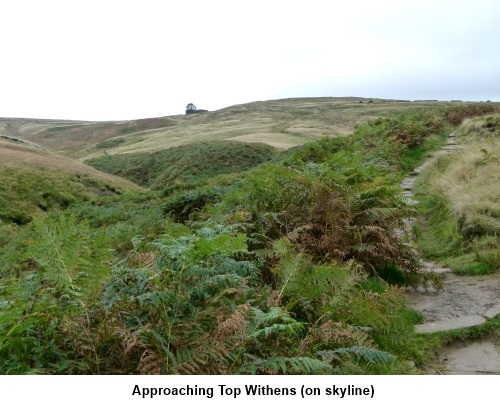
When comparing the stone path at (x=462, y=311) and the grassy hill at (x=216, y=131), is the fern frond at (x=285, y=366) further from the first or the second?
the grassy hill at (x=216, y=131)

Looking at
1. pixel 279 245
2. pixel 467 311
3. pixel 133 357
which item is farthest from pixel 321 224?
pixel 133 357

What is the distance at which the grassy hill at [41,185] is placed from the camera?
23.7m

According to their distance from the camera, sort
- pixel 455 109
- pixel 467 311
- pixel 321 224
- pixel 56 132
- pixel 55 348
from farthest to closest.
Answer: pixel 56 132
pixel 455 109
pixel 321 224
pixel 467 311
pixel 55 348

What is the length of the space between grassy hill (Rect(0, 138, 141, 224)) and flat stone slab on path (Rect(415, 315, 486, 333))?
21.2 metres

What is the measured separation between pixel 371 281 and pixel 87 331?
3309 mm

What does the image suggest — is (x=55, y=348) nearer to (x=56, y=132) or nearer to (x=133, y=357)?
(x=133, y=357)

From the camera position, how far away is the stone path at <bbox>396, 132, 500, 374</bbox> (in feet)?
13.6

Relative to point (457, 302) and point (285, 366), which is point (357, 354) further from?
point (457, 302)

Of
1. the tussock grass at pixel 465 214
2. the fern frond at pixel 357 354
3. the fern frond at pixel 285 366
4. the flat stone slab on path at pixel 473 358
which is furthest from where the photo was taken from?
the tussock grass at pixel 465 214

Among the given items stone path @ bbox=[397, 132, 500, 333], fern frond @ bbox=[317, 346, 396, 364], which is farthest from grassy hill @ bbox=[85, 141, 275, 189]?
fern frond @ bbox=[317, 346, 396, 364]

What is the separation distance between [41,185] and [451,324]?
25917mm

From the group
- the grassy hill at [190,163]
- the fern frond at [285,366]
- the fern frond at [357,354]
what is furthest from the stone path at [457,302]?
the grassy hill at [190,163]

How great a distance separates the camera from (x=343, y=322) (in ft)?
12.3

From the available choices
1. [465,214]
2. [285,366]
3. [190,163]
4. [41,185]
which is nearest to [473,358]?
[285,366]
